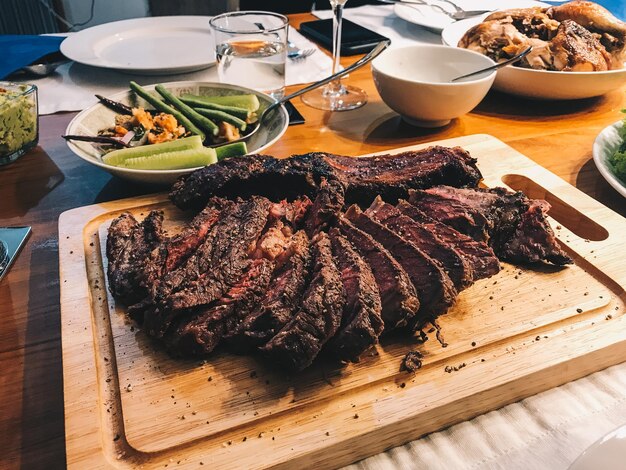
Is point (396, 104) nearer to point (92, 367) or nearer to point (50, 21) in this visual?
point (92, 367)

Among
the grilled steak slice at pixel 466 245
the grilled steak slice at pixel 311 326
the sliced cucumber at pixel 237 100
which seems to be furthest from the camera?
the sliced cucumber at pixel 237 100

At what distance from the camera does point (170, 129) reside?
10.9ft

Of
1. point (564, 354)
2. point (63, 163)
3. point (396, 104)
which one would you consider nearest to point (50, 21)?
point (63, 163)

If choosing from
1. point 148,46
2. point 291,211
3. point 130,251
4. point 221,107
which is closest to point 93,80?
point 148,46

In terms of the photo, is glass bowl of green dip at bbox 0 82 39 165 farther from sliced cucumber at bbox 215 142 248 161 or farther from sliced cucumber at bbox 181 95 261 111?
sliced cucumber at bbox 215 142 248 161

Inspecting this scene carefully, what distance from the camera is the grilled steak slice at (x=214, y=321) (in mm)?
1966

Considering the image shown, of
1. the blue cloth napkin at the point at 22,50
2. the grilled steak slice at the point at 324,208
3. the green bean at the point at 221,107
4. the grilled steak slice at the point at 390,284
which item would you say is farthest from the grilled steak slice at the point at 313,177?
the blue cloth napkin at the point at 22,50

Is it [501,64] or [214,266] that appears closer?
[214,266]

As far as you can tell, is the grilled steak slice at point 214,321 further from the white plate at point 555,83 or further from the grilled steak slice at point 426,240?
the white plate at point 555,83

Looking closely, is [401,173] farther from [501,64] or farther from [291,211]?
[501,64]

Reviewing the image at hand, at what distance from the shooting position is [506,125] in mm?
4070

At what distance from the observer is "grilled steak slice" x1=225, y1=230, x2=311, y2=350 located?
6.49 feet

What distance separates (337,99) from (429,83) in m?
1.02

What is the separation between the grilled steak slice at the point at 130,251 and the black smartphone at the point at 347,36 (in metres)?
3.23
